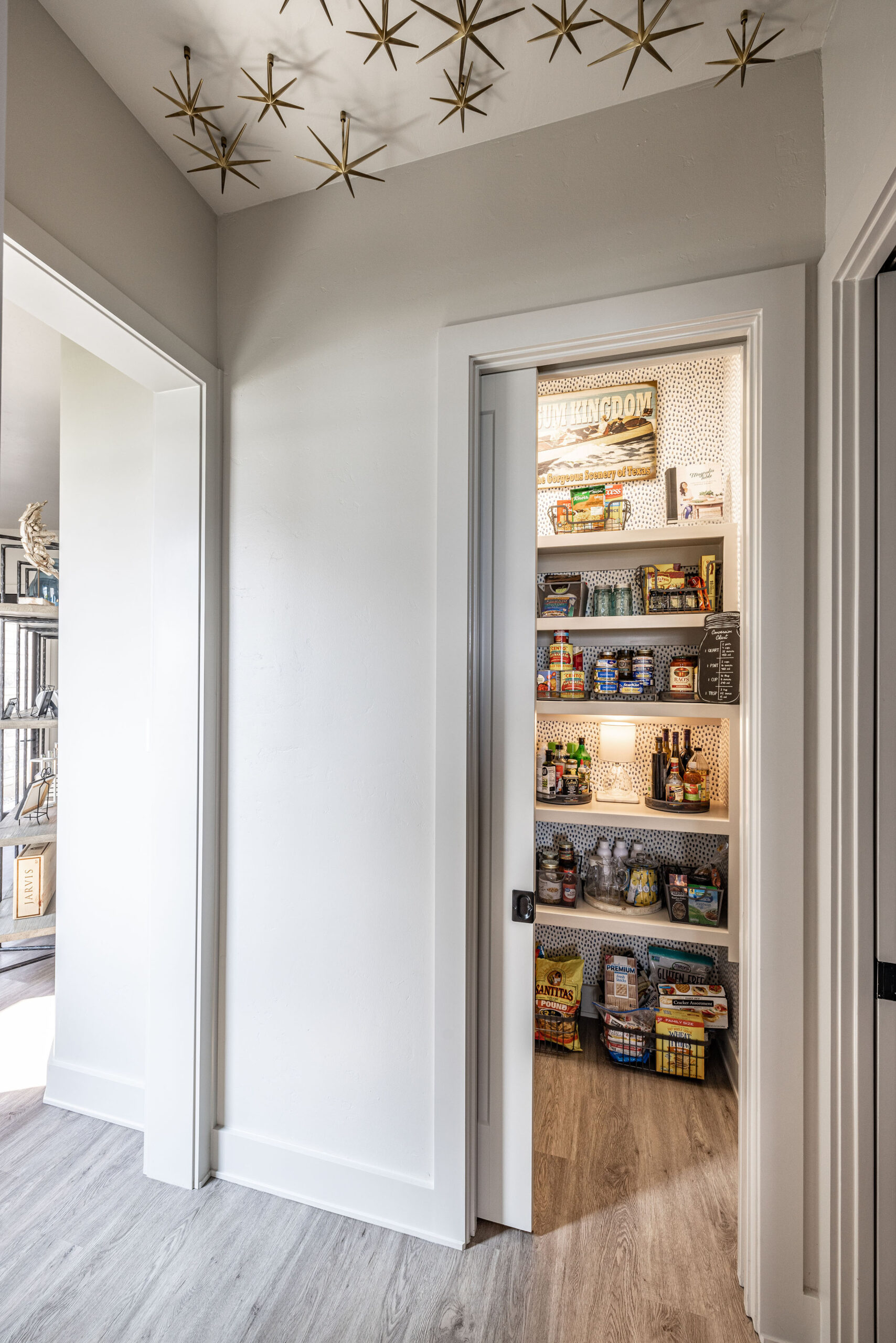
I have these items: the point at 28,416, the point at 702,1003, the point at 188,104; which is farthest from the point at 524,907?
the point at 28,416

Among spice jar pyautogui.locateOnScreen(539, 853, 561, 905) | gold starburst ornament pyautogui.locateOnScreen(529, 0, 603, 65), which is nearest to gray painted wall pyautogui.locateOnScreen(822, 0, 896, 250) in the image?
gold starburst ornament pyautogui.locateOnScreen(529, 0, 603, 65)

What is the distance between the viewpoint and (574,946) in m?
2.62

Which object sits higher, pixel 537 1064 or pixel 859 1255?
Result: pixel 859 1255

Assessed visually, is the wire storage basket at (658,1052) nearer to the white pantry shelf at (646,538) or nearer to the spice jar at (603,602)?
the spice jar at (603,602)

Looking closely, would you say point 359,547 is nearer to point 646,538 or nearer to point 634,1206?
point 646,538

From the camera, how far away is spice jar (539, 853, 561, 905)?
232cm

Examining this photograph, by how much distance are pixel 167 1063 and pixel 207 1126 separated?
20 centimetres

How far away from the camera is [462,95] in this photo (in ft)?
4.49

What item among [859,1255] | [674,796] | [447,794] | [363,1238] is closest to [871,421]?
[447,794]

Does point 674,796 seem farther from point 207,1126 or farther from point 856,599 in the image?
point 207,1126

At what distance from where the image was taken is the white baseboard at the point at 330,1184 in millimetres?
1571

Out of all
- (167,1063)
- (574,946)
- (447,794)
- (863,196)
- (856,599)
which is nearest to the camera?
(863,196)

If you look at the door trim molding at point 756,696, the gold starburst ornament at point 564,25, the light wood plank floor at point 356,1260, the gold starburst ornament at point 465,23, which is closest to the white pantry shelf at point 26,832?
the light wood plank floor at point 356,1260

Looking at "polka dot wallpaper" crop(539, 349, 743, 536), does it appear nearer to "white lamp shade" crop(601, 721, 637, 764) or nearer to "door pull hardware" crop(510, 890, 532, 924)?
"white lamp shade" crop(601, 721, 637, 764)
